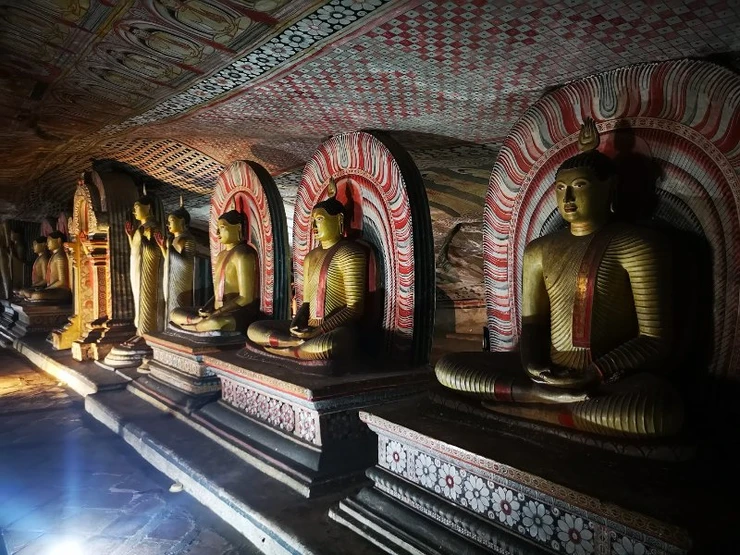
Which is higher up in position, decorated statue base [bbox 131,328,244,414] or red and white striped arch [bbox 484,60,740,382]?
red and white striped arch [bbox 484,60,740,382]

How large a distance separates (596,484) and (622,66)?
2122mm

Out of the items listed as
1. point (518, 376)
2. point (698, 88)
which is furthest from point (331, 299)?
point (698, 88)

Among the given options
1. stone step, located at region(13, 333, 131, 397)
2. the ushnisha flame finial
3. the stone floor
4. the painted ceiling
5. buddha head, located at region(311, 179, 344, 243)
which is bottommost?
the stone floor

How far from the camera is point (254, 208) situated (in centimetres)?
529

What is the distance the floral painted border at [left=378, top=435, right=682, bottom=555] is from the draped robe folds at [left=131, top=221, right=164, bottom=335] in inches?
182

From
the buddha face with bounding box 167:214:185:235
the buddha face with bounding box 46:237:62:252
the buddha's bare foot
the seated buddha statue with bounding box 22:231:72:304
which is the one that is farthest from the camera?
the buddha face with bounding box 46:237:62:252

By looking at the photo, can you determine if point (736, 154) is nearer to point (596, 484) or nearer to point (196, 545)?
point (596, 484)

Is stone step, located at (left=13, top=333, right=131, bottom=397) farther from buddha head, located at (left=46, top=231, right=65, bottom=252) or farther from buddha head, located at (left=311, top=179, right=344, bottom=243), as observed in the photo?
buddha head, located at (left=311, top=179, right=344, bottom=243)

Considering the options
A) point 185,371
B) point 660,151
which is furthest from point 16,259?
point 660,151

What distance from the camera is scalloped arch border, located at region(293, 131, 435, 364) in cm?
363

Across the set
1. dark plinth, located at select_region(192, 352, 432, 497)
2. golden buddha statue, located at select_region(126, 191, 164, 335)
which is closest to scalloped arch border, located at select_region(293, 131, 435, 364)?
dark plinth, located at select_region(192, 352, 432, 497)

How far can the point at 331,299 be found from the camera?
153 inches

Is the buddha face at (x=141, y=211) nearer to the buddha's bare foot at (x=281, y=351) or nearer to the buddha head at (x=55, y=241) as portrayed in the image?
the buddha's bare foot at (x=281, y=351)

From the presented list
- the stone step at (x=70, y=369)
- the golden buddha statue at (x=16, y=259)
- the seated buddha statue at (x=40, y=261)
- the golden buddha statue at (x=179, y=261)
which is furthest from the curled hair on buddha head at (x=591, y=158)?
the golden buddha statue at (x=16, y=259)
